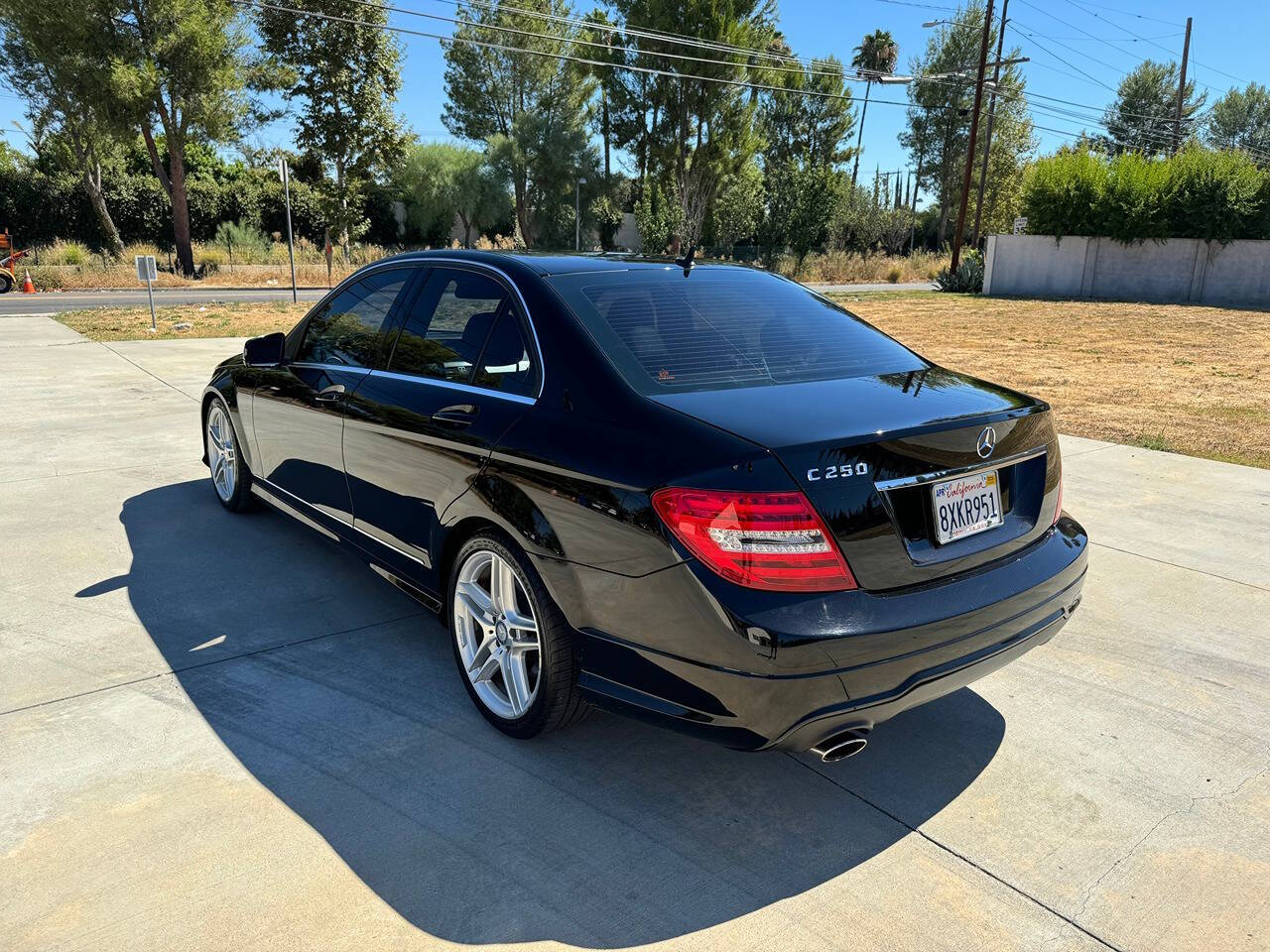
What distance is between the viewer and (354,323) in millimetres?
4215

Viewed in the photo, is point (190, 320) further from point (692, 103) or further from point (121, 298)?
point (692, 103)

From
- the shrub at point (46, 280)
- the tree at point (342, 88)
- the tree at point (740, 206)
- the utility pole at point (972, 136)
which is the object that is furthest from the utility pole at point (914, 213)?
the shrub at point (46, 280)

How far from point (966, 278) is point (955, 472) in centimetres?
3279

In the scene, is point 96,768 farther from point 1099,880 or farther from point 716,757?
point 1099,880

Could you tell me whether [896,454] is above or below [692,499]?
above

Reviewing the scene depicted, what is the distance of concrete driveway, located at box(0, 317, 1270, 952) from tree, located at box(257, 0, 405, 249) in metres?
30.3

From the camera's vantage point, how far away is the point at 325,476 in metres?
4.18

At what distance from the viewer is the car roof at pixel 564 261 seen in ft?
11.2

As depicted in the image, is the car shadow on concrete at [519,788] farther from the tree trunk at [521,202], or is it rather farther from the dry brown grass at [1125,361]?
the tree trunk at [521,202]

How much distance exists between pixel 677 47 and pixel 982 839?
4133cm

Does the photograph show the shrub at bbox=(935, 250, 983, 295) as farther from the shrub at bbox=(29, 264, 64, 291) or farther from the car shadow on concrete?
the car shadow on concrete

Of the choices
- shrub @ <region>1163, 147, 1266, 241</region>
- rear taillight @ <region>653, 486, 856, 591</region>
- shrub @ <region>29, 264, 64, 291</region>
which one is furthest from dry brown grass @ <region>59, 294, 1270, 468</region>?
shrub @ <region>29, 264, 64, 291</region>

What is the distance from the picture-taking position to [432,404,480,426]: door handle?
125 inches

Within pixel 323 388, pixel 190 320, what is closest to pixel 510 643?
pixel 323 388
